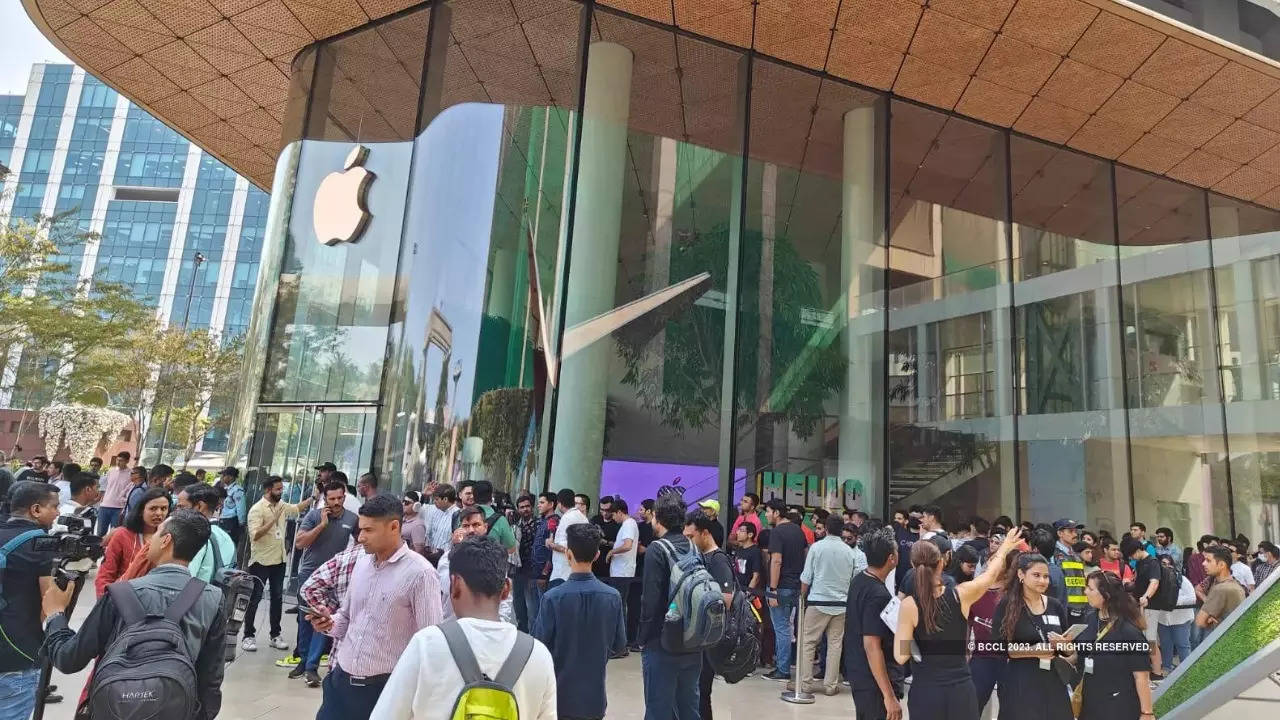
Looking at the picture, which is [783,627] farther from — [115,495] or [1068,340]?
[1068,340]

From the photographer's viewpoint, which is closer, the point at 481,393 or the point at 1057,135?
the point at 481,393

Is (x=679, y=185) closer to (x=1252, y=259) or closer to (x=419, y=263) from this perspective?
(x=419, y=263)

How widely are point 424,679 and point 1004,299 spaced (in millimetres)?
14606

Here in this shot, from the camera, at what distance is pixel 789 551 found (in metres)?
8.41

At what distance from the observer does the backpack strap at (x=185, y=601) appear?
2592 millimetres

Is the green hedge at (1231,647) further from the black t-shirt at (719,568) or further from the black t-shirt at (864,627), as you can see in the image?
the black t-shirt at (719,568)

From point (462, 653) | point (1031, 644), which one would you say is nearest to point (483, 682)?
point (462, 653)

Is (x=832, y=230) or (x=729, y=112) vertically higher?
(x=729, y=112)

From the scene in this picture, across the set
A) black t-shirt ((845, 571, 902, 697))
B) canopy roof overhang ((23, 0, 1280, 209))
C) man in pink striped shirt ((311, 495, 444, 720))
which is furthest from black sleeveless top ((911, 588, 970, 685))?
canopy roof overhang ((23, 0, 1280, 209))

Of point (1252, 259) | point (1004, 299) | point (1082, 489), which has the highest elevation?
point (1252, 259)

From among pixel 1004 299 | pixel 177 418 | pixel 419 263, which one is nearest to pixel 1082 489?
pixel 1004 299

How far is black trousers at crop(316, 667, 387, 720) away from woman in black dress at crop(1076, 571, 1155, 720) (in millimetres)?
3722

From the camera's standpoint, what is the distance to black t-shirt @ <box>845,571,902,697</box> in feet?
14.0

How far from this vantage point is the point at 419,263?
1126cm
